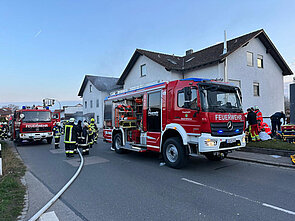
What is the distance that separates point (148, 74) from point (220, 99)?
48.2 ft

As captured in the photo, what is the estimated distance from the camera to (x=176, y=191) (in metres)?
4.94

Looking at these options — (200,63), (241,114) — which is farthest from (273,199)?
(200,63)

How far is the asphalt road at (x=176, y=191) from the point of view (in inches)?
151

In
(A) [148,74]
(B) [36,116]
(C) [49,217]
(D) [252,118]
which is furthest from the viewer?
(A) [148,74]

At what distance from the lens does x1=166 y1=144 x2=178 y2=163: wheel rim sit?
701 centimetres

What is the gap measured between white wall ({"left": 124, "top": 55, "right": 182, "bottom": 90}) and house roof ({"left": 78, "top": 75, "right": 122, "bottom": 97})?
25.8ft

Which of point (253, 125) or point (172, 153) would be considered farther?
point (253, 125)

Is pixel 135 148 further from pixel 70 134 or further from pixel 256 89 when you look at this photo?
pixel 256 89

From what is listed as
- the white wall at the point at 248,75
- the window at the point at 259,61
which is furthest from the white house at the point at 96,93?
the window at the point at 259,61

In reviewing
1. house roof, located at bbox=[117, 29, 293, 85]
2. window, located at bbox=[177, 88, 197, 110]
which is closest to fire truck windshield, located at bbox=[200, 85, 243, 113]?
window, located at bbox=[177, 88, 197, 110]

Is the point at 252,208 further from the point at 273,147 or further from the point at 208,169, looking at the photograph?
the point at 273,147

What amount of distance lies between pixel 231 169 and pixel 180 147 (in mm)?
1795

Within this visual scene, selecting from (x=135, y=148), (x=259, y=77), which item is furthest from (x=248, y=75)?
(x=135, y=148)

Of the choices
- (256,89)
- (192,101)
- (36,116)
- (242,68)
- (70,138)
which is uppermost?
(242,68)
